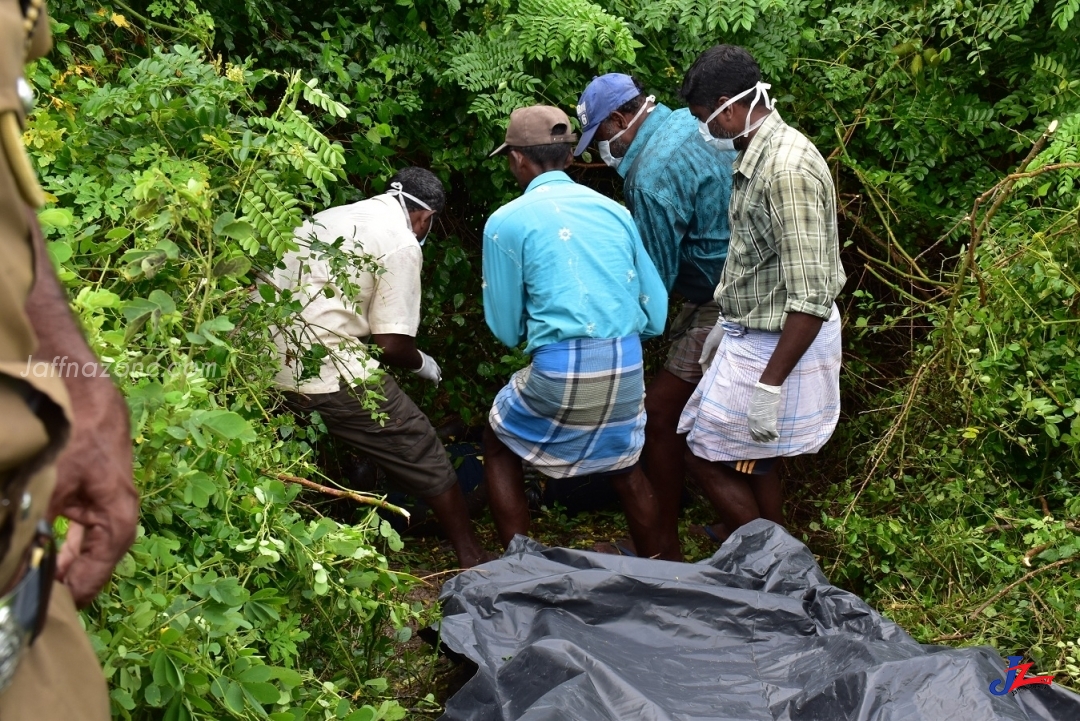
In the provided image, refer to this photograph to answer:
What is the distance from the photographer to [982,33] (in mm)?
4887

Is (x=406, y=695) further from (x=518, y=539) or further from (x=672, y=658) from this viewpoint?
(x=672, y=658)

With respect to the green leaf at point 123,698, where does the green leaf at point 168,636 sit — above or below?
above

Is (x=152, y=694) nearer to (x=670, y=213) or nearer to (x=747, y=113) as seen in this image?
(x=747, y=113)

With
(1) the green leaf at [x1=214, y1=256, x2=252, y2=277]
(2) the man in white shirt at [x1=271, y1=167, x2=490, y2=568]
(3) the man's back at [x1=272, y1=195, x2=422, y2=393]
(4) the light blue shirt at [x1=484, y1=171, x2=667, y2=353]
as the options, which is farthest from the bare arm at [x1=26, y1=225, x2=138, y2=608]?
(4) the light blue shirt at [x1=484, y1=171, x2=667, y2=353]

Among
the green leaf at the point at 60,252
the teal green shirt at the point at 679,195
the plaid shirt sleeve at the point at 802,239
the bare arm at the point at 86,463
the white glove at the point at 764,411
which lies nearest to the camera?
the bare arm at the point at 86,463

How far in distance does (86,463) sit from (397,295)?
9.78 feet

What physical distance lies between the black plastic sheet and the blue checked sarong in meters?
0.80

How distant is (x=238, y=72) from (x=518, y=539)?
5.66 ft

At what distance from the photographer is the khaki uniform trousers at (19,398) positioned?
4.13 feet

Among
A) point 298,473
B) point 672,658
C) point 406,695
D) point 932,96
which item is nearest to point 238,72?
point 298,473

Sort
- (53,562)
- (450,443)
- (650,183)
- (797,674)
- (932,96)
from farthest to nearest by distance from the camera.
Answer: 1. (450,443)
2. (932,96)
3. (650,183)
4. (797,674)
5. (53,562)

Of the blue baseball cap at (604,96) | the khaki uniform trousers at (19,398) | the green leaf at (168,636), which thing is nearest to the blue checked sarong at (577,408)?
the blue baseball cap at (604,96)

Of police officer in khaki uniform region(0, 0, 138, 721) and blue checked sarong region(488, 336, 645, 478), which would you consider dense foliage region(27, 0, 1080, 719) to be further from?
blue checked sarong region(488, 336, 645, 478)

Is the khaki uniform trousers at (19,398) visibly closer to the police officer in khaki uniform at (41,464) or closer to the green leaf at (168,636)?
the police officer in khaki uniform at (41,464)
